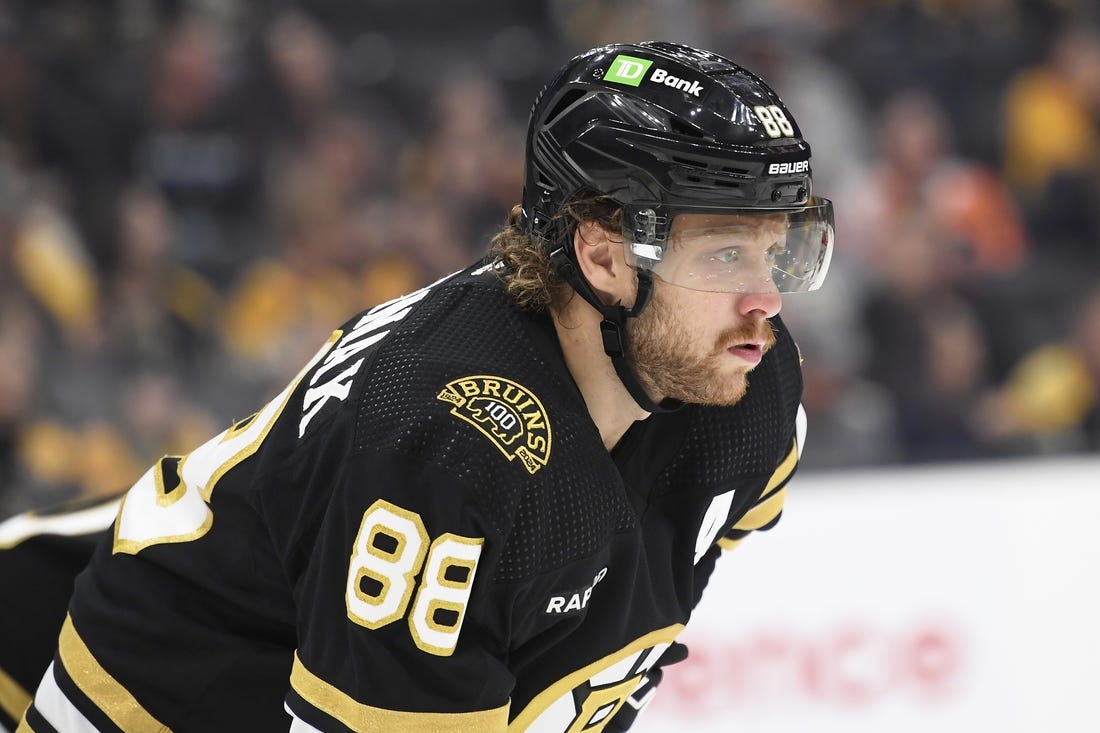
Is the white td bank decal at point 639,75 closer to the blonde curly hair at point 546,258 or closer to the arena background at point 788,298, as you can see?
the blonde curly hair at point 546,258

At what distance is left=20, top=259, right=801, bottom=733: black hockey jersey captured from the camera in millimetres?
1639

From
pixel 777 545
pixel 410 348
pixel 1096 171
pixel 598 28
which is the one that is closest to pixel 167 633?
pixel 410 348

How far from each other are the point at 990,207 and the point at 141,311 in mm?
3364

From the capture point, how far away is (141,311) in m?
4.68

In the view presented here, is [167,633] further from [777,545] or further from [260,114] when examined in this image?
[260,114]

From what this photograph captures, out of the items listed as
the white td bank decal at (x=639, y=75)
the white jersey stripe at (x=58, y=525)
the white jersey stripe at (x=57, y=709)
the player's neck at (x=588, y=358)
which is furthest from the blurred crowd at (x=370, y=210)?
the white td bank decal at (x=639, y=75)

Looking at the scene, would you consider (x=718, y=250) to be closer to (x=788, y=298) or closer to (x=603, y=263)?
(x=603, y=263)

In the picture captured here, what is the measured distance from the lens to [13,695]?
2275 millimetres

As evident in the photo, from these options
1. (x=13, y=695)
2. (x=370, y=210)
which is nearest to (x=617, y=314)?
(x=13, y=695)

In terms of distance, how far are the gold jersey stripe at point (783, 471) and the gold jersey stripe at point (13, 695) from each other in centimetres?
128

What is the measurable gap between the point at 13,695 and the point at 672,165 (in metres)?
1.41

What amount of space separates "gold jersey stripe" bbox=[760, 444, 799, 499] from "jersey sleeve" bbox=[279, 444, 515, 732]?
2.47 feet

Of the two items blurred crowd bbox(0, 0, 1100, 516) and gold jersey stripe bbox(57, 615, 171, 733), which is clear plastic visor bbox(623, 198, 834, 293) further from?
blurred crowd bbox(0, 0, 1100, 516)

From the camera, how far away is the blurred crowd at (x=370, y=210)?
179 inches
